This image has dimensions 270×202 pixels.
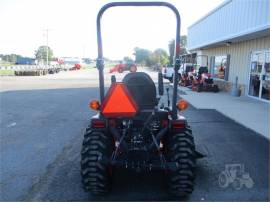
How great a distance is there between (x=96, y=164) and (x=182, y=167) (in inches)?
43.4

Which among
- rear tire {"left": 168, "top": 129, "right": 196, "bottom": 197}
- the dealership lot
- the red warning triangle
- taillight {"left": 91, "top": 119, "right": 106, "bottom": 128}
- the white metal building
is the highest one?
the white metal building

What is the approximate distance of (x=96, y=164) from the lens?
374cm

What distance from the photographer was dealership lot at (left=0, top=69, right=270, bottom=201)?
404 cm

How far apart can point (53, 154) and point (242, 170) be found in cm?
350

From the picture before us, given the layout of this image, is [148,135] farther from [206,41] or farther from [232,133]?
[206,41]

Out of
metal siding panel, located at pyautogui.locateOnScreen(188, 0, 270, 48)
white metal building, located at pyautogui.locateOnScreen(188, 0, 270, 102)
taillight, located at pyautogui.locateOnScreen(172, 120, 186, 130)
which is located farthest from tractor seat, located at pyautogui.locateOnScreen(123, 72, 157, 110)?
metal siding panel, located at pyautogui.locateOnScreen(188, 0, 270, 48)

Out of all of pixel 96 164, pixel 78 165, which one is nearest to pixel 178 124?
pixel 96 164

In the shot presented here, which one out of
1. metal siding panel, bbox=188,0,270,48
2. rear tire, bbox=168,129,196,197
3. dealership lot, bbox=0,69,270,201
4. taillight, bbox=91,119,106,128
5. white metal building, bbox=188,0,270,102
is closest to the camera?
rear tire, bbox=168,129,196,197

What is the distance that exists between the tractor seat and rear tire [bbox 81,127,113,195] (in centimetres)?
71

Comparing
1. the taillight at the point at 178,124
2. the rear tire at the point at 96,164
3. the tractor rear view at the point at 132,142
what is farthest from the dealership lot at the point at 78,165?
the taillight at the point at 178,124

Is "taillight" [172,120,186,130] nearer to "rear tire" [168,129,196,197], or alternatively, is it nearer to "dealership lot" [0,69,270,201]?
"rear tire" [168,129,196,197]

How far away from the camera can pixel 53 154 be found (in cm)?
569

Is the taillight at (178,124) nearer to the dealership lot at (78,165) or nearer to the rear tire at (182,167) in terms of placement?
the rear tire at (182,167)

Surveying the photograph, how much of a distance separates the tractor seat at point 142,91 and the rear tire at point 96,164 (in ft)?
2.32
